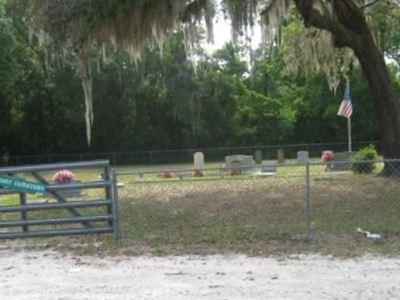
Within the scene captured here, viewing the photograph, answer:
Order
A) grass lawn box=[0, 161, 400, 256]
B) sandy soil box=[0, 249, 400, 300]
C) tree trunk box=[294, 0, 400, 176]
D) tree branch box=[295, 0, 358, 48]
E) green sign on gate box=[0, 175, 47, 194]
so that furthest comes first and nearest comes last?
tree trunk box=[294, 0, 400, 176], tree branch box=[295, 0, 358, 48], green sign on gate box=[0, 175, 47, 194], grass lawn box=[0, 161, 400, 256], sandy soil box=[0, 249, 400, 300]

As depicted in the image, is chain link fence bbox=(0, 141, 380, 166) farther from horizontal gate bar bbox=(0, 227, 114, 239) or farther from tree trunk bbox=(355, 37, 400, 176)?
horizontal gate bar bbox=(0, 227, 114, 239)

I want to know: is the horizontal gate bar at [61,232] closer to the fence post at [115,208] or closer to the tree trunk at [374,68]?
the fence post at [115,208]

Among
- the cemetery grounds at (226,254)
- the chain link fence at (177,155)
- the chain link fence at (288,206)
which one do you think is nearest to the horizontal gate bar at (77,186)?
the cemetery grounds at (226,254)

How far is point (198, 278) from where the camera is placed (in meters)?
8.13

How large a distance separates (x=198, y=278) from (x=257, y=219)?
4.68 metres

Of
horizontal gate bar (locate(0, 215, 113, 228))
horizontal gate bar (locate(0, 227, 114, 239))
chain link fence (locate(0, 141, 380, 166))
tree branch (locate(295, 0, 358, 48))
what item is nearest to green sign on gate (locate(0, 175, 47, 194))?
horizontal gate bar (locate(0, 215, 113, 228))

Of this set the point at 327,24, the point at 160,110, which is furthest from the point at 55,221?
the point at 160,110

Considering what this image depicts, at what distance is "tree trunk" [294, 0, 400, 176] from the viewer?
65.0ft

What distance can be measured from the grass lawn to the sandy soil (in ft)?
1.93

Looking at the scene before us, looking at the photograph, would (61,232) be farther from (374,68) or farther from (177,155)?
(177,155)

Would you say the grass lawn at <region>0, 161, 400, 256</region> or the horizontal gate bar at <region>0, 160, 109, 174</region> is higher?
the horizontal gate bar at <region>0, 160, 109, 174</region>

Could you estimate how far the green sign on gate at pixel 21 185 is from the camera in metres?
10.6

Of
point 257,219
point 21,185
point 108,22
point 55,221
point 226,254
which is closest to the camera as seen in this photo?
point 226,254

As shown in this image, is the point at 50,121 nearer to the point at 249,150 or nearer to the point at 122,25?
the point at 249,150
